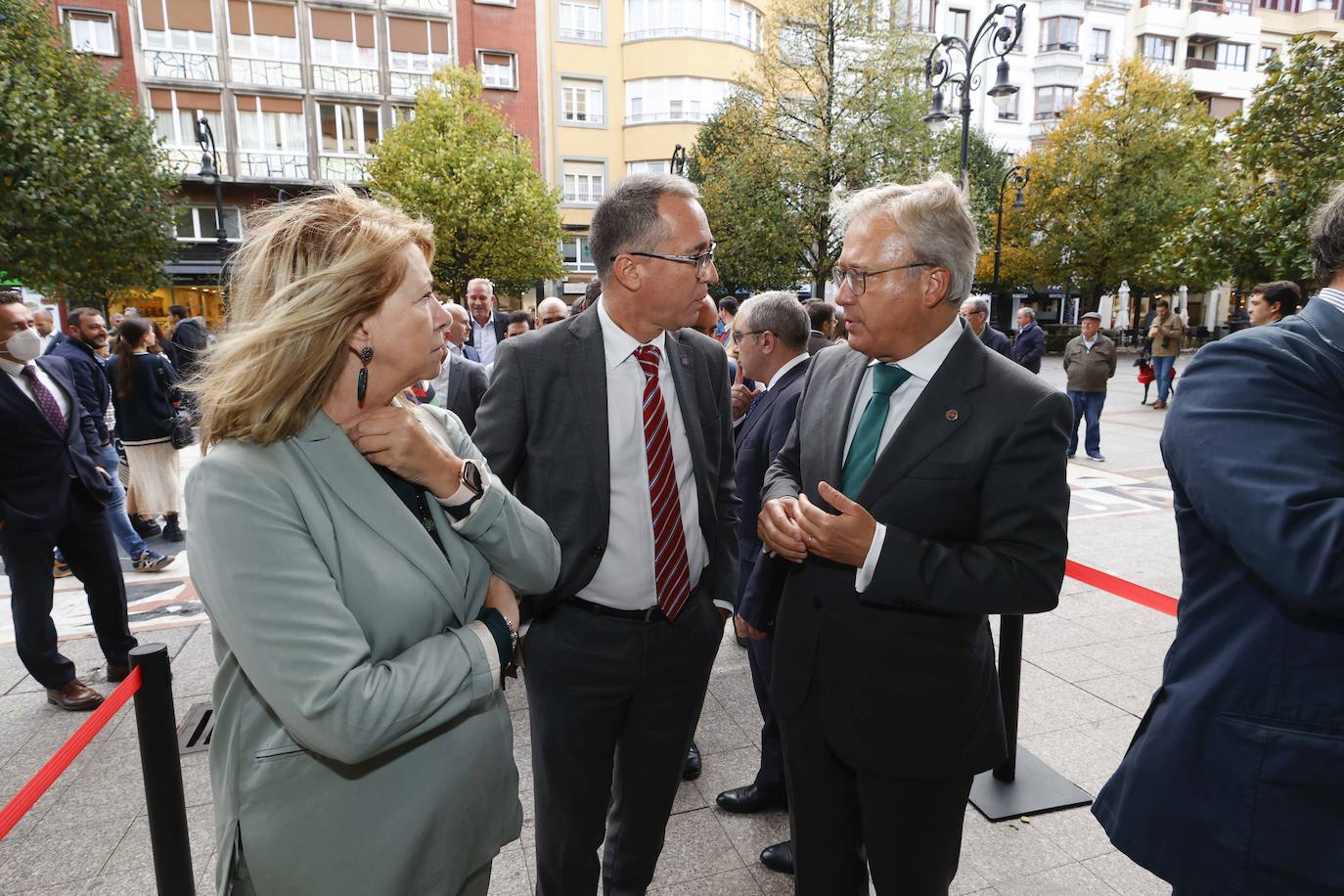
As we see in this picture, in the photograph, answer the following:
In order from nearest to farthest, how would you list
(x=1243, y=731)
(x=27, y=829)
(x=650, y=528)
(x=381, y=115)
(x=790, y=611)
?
(x=1243, y=731) < (x=790, y=611) < (x=650, y=528) < (x=27, y=829) < (x=381, y=115)

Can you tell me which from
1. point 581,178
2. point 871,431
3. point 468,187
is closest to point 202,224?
point 468,187

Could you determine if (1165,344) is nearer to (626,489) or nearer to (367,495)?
(626,489)

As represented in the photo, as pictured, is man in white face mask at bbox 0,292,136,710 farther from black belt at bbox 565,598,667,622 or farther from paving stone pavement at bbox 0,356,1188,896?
black belt at bbox 565,598,667,622

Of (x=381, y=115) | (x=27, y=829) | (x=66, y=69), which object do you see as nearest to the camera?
(x=27, y=829)

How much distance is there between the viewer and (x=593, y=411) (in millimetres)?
2387

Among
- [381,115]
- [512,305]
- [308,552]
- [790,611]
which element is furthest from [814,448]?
[381,115]

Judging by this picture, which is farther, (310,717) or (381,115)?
(381,115)

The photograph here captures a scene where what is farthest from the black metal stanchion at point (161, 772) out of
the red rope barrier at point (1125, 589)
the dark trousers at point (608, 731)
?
the red rope barrier at point (1125, 589)

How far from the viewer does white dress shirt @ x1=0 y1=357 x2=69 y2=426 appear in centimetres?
415

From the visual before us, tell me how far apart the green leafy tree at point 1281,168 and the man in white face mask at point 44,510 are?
11369mm

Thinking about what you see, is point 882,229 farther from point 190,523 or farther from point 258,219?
point 190,523

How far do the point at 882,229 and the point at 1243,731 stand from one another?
4.63 feet

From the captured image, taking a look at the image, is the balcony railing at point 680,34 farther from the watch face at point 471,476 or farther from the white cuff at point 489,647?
the white cuff at point 489,647

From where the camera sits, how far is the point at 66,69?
1711 cm
